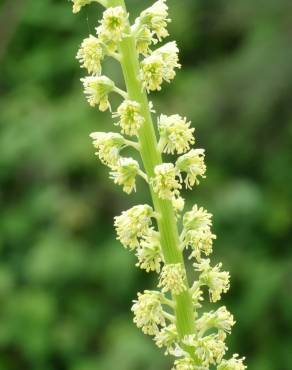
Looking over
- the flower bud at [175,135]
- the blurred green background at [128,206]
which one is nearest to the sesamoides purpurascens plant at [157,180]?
the flower bud at [175,135]

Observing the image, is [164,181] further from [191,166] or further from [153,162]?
[191,166]

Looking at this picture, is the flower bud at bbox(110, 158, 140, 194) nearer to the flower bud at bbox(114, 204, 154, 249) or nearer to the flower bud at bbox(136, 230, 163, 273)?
the flower bud at bbox(114, 204, 154, 249)

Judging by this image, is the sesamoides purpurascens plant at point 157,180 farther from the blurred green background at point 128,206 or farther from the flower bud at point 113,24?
the blurred green background at point 128,206

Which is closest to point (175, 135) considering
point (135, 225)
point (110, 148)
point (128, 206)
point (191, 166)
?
point (191, 166)

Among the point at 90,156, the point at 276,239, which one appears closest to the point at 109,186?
the point at 90,156

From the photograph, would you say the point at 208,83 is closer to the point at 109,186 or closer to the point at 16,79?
the point at 109,186

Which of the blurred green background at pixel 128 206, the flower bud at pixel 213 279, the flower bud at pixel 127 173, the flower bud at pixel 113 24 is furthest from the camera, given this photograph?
the blurred green background at pixel 128 206
